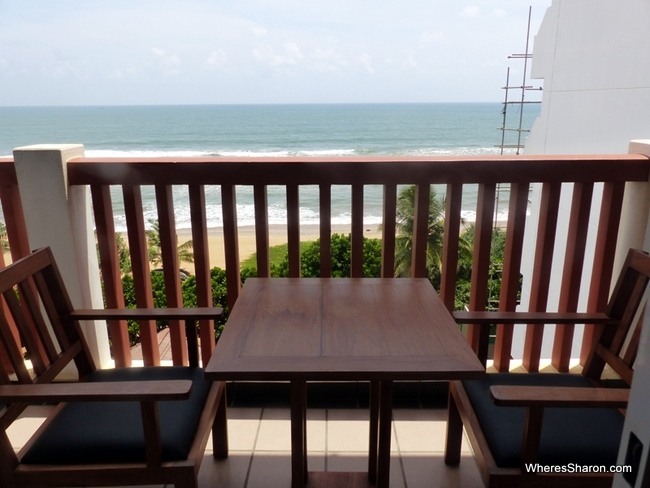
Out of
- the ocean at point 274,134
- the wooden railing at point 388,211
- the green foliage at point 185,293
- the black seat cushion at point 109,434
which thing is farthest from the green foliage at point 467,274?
the black seat cushion at point 109,434

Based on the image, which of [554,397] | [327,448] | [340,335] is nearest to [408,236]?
[327,448]

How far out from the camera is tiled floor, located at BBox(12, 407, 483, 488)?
200cm

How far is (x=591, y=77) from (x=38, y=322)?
33.8 ft

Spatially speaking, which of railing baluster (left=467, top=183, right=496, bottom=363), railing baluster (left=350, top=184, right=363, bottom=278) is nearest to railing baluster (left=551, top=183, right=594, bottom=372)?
railing baluster (left=467, top=183, right=496, bottom=363)

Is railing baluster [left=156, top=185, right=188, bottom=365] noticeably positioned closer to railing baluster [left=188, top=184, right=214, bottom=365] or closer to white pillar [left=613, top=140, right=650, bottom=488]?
railing baluster [left=188, top=184, right=214, bottom=365]

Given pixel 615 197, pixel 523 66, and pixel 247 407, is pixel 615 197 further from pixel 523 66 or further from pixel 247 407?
pixel 523 66

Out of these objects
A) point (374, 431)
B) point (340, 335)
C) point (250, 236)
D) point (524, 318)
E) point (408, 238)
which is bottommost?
point (250, 236)

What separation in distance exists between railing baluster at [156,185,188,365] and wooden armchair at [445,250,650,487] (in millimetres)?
1361

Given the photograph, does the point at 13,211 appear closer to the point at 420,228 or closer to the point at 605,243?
the point at 420,228

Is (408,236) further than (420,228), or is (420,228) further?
(408,236)

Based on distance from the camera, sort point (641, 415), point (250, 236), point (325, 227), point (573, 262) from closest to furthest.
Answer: point (641, 415) < point (325, 227) < point (573, 262) < point (250, 236)

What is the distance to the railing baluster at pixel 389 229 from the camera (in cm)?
229

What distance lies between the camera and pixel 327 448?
2189 mm

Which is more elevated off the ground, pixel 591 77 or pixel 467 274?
pixel 591 77
